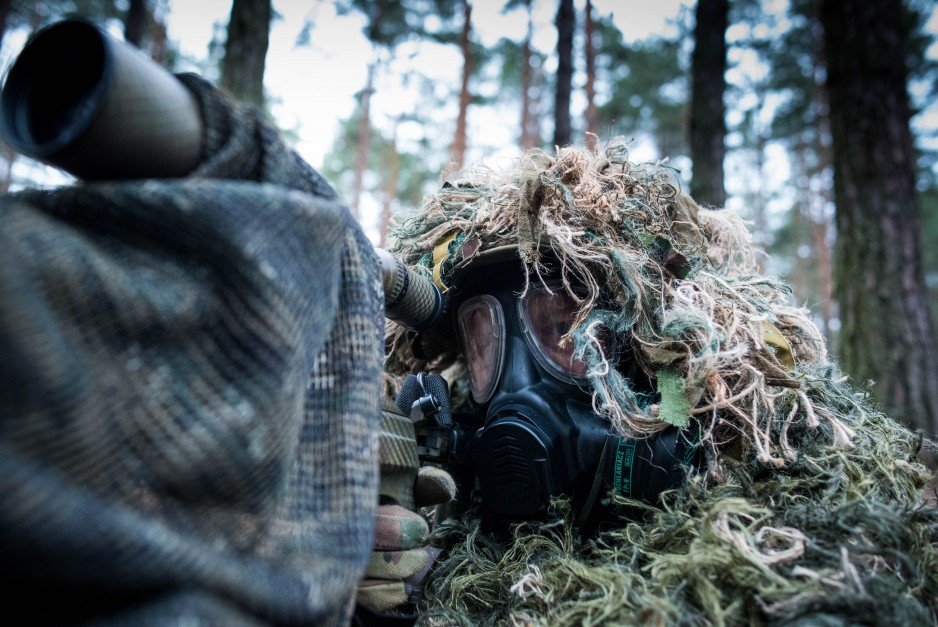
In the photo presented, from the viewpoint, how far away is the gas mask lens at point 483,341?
155 centimetres

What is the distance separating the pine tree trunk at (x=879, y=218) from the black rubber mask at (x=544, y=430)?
5.67 ft

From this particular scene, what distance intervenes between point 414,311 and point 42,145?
72cm

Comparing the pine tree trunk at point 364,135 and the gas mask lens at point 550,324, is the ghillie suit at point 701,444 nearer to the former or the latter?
the gas mask lens at point 550,324

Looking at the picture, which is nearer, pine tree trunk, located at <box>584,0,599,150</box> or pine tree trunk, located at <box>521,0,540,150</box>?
pine tree trunk, located at <box>584,0,599,150</box>

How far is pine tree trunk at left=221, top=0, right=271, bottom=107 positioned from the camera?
9.13 feet

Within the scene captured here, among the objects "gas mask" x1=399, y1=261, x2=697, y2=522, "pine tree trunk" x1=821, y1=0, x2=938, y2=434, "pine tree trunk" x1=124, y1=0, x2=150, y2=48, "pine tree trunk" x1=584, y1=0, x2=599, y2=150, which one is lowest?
"gas mask" x1=399, y1=261, x2=697, y2=522

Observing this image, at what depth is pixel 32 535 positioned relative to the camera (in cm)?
54

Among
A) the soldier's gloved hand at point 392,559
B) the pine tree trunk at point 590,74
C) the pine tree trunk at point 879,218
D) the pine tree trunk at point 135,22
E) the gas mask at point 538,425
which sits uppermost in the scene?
the pine tree trunk at point 590,74

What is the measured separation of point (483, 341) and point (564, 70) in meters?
6.37

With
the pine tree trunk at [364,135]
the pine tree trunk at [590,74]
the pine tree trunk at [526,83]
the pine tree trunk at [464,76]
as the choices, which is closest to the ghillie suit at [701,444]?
the pine tree trunk at [590,74]

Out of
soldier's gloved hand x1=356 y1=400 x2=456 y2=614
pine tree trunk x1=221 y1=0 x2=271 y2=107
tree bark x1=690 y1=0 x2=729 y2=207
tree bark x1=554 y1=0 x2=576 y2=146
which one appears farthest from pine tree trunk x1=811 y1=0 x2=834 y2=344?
soldier's gloved hand x1=356 y1=400 x2=456 y2=614

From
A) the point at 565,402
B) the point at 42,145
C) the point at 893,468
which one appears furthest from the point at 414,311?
the point at 893,468

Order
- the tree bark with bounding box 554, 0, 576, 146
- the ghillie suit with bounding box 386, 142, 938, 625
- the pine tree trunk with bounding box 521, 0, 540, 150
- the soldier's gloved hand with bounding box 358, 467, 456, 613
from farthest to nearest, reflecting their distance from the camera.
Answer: the pine tree trunk with bounding box 521, 0, 540, 150, the tree bark with bounding box 554, 0, 576, 146, the soldier's gloved hand with bounding box 358, 467, 456, 613, the ghillie suit with bounding box 386, 142, 938, 625

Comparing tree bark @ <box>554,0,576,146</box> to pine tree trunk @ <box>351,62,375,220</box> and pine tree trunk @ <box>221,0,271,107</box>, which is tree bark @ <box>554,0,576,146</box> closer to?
pine tree trunk @ <box>221,0,271,107</box>
